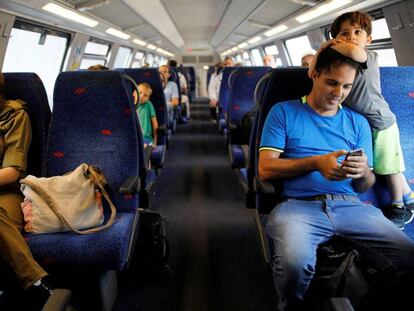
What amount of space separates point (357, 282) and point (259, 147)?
0.96 metres

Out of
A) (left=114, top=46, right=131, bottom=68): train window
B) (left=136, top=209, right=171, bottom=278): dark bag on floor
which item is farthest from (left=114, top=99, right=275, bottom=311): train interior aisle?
(left=114, top=46, right=131, bottom=68): train window

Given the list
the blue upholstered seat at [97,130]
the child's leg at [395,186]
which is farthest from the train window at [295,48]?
the blue upholstered seat at [97,130]

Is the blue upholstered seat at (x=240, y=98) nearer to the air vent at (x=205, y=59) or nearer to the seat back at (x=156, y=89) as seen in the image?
the seat back at (x=156, y=89)

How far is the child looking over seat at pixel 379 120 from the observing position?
187 cm

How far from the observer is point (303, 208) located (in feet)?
5.82

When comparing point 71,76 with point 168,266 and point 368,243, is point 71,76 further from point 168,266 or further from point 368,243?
point 368,243

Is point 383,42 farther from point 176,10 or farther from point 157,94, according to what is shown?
point 176,10

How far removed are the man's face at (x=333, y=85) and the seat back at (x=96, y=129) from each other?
3.97 ft

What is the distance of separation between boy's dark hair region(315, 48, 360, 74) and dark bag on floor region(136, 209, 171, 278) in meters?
1.52

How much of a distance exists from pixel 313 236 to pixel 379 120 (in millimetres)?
862

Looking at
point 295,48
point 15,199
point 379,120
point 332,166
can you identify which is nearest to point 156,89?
point 15,199

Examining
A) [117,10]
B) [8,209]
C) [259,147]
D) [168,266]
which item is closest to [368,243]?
[259,147]

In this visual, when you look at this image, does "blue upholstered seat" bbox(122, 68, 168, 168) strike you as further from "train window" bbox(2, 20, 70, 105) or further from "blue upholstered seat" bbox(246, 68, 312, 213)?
"blue upholstered seat" bbox(246, 68, 312, 213)

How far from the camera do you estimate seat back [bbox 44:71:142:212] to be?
83.4 inches
